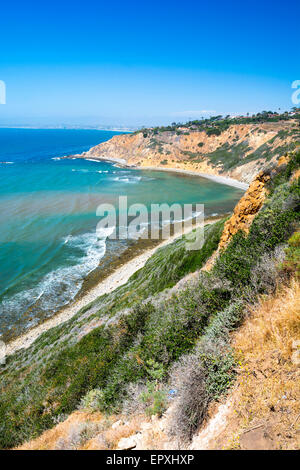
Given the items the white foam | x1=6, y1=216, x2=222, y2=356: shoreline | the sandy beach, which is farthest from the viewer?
the sandy beach

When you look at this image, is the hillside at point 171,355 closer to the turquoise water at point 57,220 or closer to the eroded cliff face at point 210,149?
the turquoise water at point 57,220

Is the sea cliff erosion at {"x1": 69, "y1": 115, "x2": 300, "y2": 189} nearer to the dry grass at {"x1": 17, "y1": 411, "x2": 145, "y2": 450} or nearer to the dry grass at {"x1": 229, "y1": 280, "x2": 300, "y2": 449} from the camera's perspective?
the dry grass at {"x1": 229, "y1": 280, "x2": 300, "y2": 449}

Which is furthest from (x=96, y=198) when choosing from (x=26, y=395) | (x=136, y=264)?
(x=26, y=395)

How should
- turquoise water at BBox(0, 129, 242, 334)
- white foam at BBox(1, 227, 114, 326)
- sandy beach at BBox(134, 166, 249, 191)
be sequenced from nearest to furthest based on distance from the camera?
white foam at BBox(1, 227, 114, 326) < turquoise water at BBox(0, 129, 242, 334) < sandy beach at BBox(134, 166, 249, 191)

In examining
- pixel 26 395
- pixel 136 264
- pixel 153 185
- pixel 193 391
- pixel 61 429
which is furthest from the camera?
pixel 153 185

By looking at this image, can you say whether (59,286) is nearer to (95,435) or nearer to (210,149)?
(95,435)

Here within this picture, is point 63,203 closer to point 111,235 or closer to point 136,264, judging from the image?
point 111,235

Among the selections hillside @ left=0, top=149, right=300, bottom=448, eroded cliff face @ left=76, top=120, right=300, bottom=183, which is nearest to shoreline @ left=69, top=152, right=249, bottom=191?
eroded cliff face @ left=76, top=120, right=300, bottom=183
